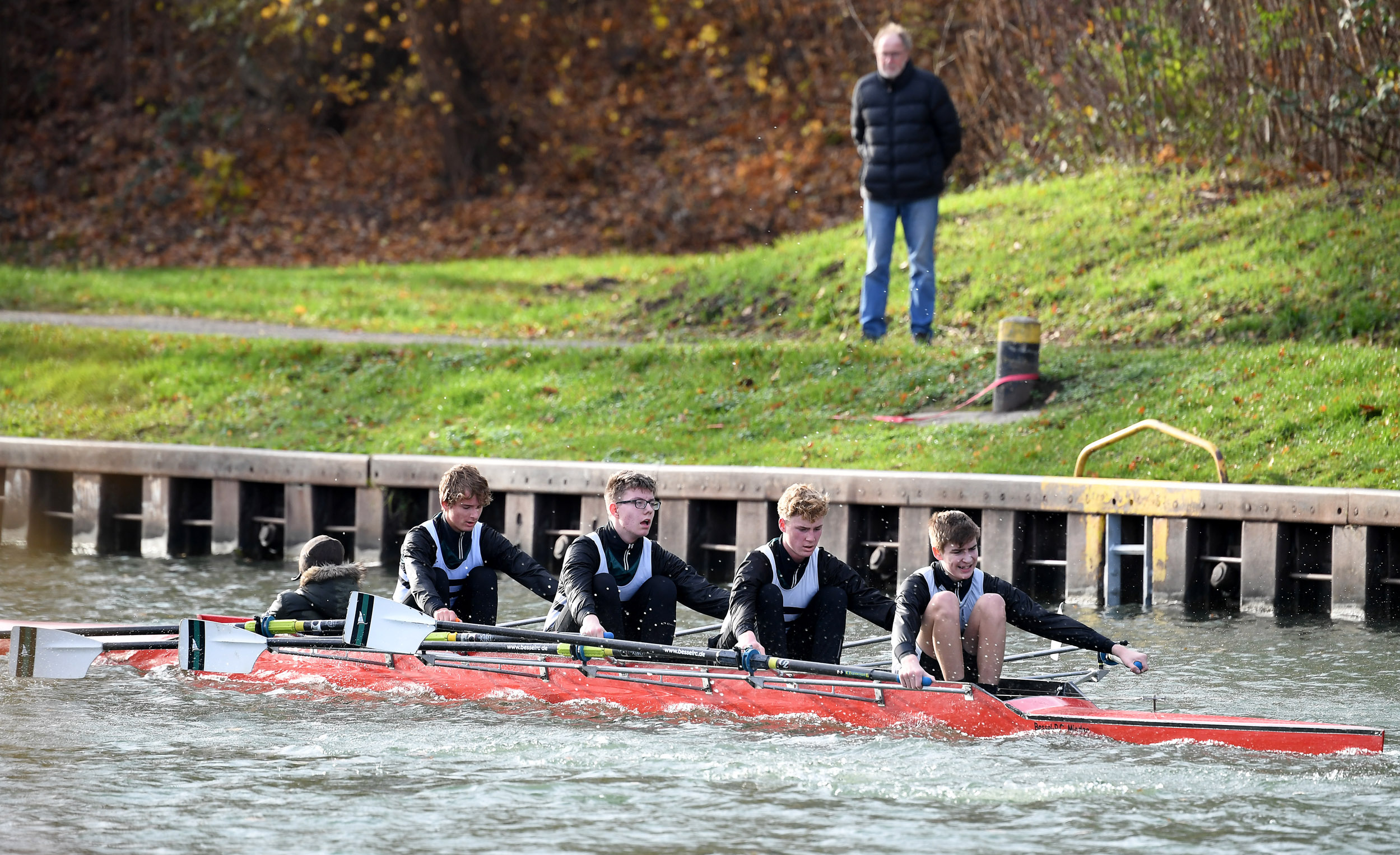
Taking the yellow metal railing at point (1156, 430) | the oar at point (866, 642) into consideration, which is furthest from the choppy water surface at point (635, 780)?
the yellow metal railing at point (1156, 430)

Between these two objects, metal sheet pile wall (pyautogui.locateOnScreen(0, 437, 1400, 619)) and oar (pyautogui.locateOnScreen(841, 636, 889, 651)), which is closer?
oar (pyautogui.locateOnScreen(841, 636, 889, 651))

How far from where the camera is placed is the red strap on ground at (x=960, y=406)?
13.2 metres

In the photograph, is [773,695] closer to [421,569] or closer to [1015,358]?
[421,569]

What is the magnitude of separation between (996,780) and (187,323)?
14001 millimetres

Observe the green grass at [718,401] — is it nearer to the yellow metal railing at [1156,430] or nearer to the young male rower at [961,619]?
the yellow metal railing at [1156,430]

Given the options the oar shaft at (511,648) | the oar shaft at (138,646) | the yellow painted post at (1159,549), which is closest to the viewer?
the oar shaft at (511,648)

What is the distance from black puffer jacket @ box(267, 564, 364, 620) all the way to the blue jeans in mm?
7069

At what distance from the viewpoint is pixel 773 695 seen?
25.8ft

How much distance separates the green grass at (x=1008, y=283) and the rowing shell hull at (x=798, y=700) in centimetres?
738

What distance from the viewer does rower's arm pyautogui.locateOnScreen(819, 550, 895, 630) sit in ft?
26.8

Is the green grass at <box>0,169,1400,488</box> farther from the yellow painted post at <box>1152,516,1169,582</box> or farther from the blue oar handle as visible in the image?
the blue oar handle

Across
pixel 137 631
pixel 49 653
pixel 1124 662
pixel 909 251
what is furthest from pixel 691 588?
pixel 909 251

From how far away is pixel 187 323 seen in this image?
18.7 m

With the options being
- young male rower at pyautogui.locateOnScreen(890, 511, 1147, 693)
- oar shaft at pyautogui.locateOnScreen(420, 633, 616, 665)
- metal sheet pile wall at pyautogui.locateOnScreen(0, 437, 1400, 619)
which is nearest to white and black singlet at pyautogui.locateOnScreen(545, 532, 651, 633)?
oar shaft at pyautogui.locateOnScreen(420, 633, 616, 665)
